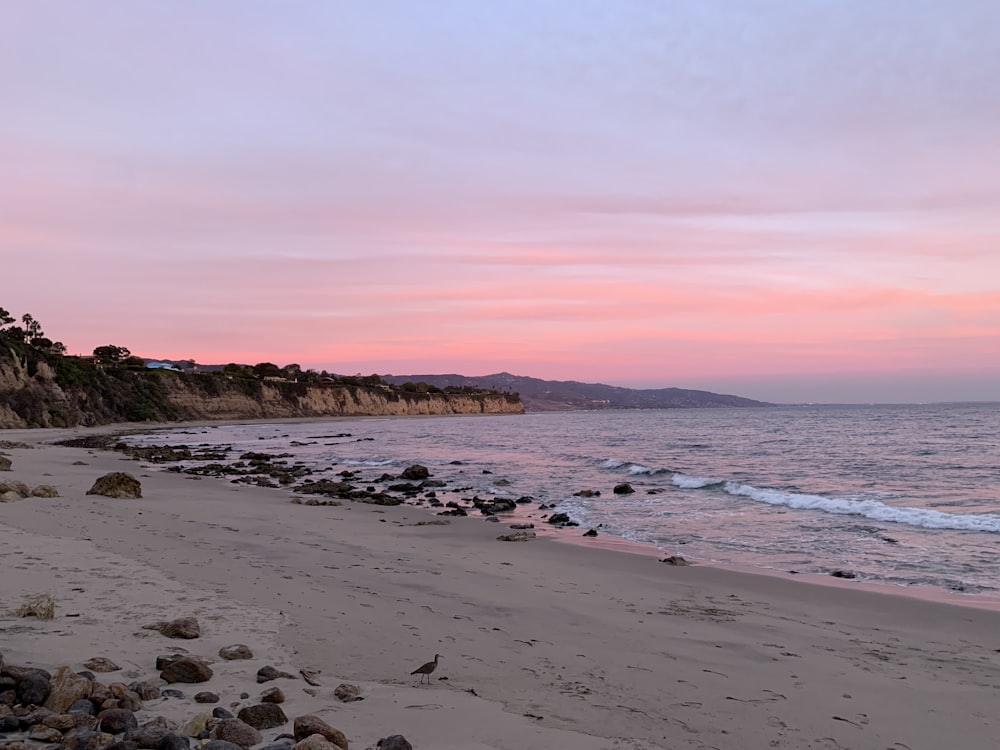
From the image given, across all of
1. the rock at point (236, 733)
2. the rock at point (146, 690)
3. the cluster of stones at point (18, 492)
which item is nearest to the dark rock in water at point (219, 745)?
the rock at point (236, 733)

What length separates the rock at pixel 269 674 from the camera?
5.21 metres

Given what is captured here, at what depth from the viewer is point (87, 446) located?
38.1 m

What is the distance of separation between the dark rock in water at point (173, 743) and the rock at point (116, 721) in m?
0.33

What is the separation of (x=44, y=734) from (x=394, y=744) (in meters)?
1.88

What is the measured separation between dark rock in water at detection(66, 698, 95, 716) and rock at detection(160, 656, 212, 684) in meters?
0.71

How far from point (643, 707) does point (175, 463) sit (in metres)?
30.4

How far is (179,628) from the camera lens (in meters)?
6.08

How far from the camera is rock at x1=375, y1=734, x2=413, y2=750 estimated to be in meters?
4.13

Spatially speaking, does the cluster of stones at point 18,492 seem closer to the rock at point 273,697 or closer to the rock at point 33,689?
the rock at point 33,689

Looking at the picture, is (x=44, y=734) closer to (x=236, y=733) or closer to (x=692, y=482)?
(x=236, y=733)

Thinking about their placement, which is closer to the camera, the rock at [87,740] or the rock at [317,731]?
the rock at [87,740]

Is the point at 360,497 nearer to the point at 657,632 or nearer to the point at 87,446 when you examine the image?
the point at 657,632

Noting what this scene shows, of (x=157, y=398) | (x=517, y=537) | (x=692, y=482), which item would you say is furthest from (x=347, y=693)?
(x=157, y=398)

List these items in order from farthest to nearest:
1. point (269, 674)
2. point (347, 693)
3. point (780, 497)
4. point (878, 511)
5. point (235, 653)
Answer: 1. point (780, 497)
2. point (878, 511)
3. point (235, 653)
4. point (269, 674)
5. point (347, 693)
